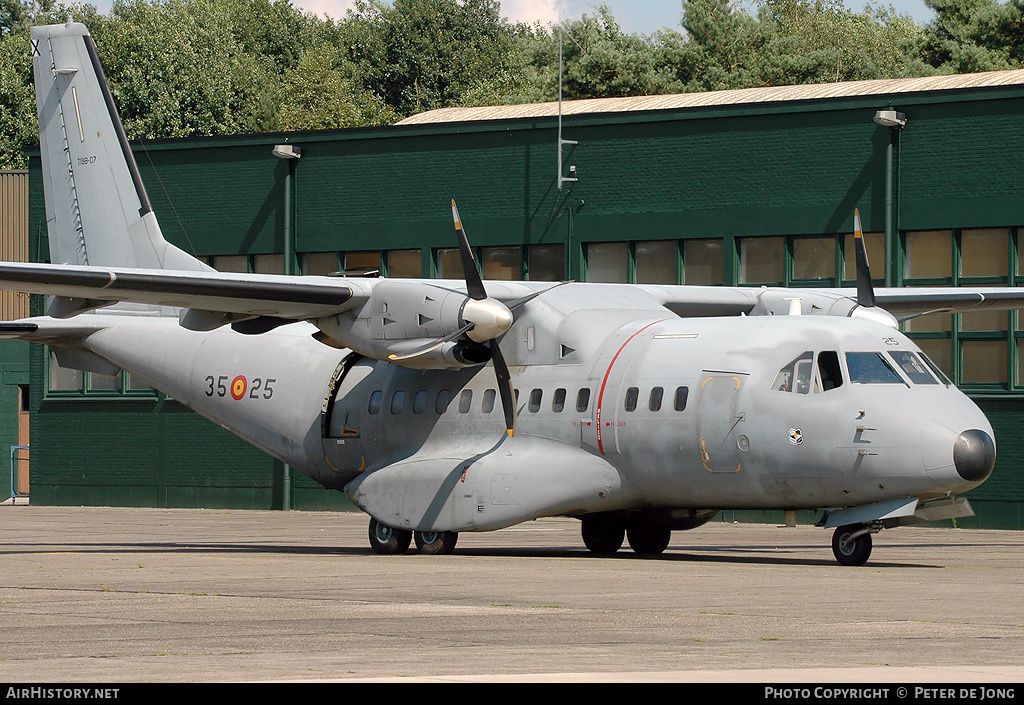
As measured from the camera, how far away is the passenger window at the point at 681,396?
1856 centimetres

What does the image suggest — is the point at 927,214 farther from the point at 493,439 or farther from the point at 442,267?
the point at 493,439

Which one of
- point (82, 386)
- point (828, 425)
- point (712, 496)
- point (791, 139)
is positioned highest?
point (791, 139)

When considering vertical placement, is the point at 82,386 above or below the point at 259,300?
below

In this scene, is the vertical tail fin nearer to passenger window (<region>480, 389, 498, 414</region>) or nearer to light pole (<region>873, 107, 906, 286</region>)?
passenger window (<region>480, 389, 498, 414</region>)

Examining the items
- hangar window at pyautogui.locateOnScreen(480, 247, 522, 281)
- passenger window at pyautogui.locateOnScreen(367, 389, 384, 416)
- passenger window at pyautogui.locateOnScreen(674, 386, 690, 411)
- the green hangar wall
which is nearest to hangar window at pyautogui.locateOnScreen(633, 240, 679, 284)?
the green hangar wall

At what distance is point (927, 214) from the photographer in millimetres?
31000

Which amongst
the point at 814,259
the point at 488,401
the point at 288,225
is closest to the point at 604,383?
the point at 488,401

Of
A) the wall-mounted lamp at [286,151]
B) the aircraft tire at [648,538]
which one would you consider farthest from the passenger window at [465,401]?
the wall-mounted lamp at [286,151]

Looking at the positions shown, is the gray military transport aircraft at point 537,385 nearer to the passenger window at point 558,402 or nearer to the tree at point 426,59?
the passenger window at point 558,402

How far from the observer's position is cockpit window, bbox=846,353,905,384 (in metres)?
17.4

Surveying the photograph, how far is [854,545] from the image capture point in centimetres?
1783

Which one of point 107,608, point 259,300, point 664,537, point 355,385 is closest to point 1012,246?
point 664,537

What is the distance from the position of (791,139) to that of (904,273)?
406 centimetres

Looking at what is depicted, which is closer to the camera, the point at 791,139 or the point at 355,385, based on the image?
the point at 355,385
